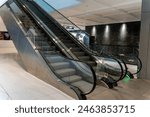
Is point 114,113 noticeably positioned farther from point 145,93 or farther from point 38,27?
point 38,27

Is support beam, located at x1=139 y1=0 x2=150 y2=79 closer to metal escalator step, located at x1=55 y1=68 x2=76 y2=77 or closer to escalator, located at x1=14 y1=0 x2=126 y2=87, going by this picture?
escalator, located at x1=14 y1=0 x2=126 y2=87

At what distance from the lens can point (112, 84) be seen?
4500 millimetres

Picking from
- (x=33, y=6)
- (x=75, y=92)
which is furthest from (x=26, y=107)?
(x=33, y=6)

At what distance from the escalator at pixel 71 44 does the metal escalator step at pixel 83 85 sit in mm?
1194

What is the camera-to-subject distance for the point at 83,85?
3.55m

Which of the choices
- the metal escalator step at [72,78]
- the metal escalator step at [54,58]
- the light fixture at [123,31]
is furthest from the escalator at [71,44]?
the light fixture at [123,31]

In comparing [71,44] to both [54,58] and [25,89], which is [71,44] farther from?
[25,89]

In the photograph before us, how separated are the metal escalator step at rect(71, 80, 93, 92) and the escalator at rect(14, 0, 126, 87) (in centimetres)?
119

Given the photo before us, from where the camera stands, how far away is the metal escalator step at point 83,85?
134 inches

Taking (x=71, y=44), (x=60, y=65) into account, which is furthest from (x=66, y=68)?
(x=71, y=44)

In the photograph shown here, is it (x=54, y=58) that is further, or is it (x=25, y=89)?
(x=54, y=58)

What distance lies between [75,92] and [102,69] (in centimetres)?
183

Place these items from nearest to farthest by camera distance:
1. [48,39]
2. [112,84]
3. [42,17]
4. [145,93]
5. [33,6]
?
1. [145,93]
2. [112,84]
3. [48,39]
4. [42,17]
5. [33,6]

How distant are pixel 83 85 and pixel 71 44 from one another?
3.06 m
